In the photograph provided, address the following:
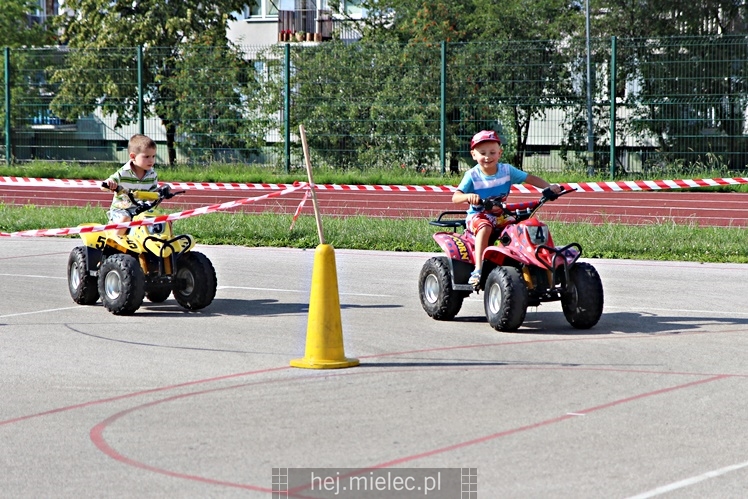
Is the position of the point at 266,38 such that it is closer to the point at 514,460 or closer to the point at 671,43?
the point at 671,43

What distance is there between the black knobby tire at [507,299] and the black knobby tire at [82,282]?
4010mm

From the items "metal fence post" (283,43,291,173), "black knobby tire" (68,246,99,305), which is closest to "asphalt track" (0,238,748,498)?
"black knobby tire" (68,246,99,305)

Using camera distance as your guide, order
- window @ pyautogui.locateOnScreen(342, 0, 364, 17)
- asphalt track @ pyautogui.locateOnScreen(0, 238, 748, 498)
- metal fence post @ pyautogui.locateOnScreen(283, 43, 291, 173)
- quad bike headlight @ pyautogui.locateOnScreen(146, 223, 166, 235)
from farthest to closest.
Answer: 1. window @ pyautogui.locateOnScreen(342, 0, 364, 17)
2. metal fence post @ pyautogui.locateOnScreen(283, 43, 291, 173)
3. quad bike headlight @ pyautogui.locateOnScreen(146, 223, 166, 235)
4. asphalt track @ pyautogui.locateOnScreen(0, 238, 748, 498)

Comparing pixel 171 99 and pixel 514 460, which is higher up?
pixel 171 99

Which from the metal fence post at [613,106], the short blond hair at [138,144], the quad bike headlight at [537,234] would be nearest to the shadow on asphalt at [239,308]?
the short blond hair at [138,144]

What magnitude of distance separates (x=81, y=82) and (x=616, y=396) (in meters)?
21.7

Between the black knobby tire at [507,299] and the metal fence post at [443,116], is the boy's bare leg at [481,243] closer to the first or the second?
the black knobby tire at [507,299]

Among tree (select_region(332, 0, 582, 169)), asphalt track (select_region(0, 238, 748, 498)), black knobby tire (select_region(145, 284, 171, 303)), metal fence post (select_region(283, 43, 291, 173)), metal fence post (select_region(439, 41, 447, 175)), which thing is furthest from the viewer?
metal fence post (select_region(283, 43, 291, 173))

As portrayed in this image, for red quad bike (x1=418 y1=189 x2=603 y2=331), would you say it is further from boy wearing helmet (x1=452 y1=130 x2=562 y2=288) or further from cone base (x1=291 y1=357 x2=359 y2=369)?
cone base (x1=291 y1=357 x2=359 y2=369)

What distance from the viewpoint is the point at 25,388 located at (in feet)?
26.0

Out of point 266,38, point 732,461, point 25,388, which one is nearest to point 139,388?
point 25,388

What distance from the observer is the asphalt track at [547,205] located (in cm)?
2058

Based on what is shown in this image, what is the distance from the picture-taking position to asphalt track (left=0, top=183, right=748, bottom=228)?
2058 centimetres

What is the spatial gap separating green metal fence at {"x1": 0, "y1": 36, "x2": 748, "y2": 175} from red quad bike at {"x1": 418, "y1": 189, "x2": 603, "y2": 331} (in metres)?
13.2
